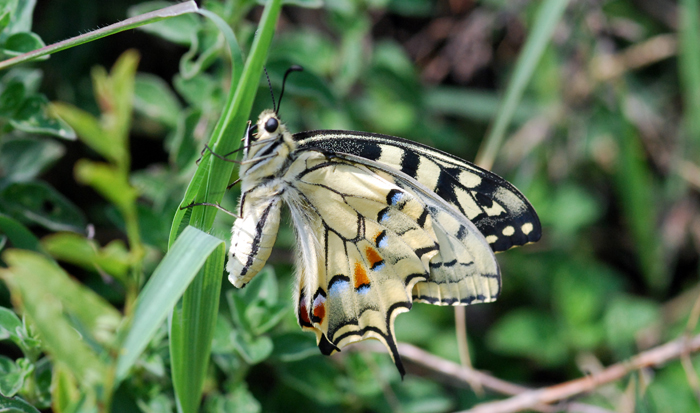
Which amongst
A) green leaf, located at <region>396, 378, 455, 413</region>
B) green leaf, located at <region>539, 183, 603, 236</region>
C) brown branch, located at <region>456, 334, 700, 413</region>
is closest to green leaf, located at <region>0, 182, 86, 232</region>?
green leaf, located at <region>396, 378, 455, 413</region>

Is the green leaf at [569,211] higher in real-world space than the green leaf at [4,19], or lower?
higher

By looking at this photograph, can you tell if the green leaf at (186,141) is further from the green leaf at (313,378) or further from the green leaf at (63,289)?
the green leaf at (63,289)

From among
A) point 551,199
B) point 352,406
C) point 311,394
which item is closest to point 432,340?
point 352,406

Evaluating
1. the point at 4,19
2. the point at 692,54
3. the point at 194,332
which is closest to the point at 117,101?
the point at 194,332

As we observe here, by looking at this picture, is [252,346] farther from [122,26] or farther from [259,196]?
[122,26]

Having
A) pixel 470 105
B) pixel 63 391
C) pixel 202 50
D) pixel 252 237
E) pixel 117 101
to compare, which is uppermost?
pixel 470 105

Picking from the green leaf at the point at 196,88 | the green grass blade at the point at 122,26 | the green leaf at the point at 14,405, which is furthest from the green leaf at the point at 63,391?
the green leaf at the point at 196,88
